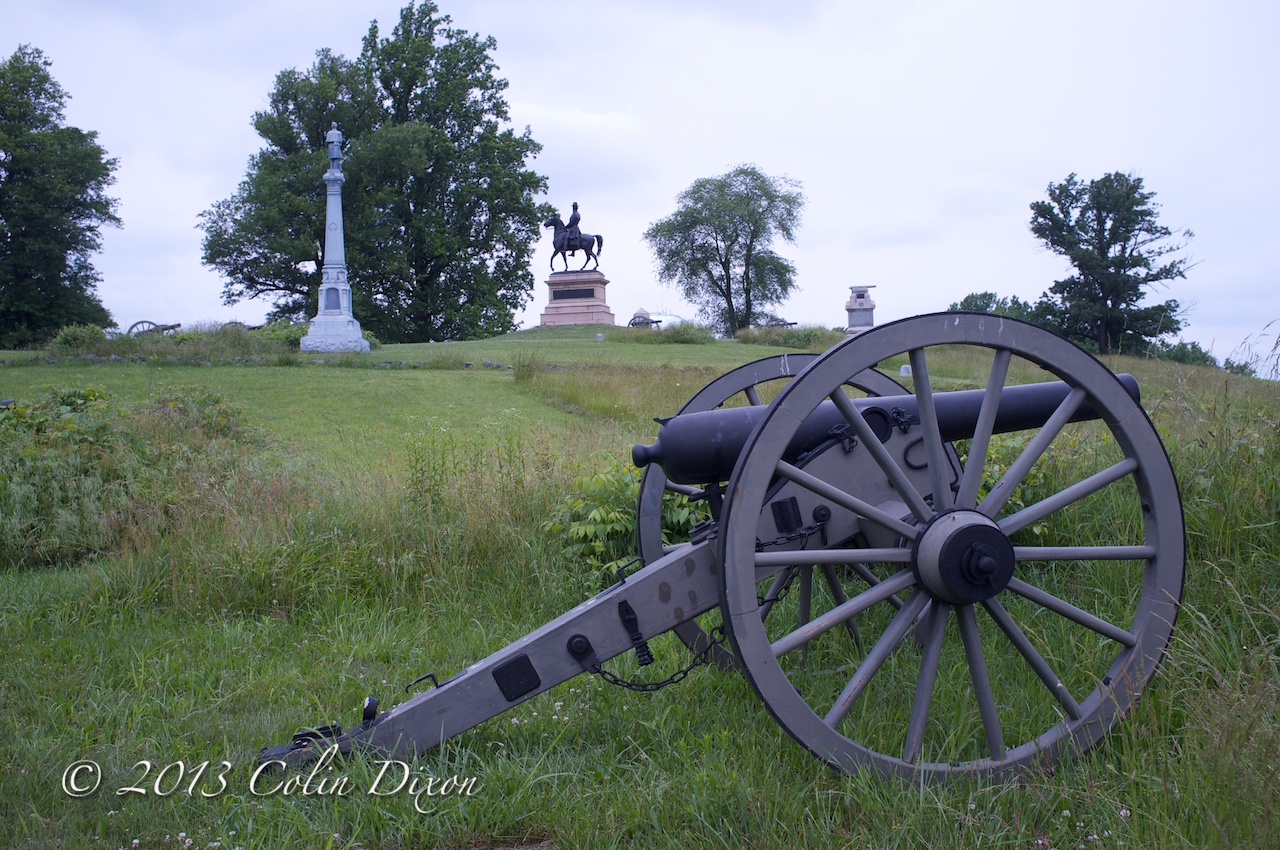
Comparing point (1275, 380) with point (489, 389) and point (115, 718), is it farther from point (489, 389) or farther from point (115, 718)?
point (489, 389)

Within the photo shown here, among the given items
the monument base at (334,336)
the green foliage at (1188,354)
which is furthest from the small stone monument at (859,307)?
the green foliage at (1188,354)

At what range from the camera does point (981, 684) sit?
8.54 feet

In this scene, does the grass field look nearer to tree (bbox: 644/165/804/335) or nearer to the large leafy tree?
the large leafy tree

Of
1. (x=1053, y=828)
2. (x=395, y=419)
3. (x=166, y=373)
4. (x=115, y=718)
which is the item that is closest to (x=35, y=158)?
(x=166, y=373)

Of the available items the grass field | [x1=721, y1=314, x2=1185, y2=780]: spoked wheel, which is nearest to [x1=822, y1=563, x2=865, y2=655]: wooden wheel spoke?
[x1=721, y1=314, x2=1185, y2=780]: spoked wheel

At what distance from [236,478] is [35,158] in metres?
38.5

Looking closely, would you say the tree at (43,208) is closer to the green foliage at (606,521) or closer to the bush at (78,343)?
the bush at (78,343)

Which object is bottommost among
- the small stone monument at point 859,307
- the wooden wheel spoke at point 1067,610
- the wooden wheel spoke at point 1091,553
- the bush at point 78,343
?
the wooden wheel spoke at point 1067,610

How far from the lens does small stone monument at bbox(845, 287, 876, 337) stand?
3425 centimetres

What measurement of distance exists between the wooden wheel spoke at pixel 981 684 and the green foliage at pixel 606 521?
2130mm

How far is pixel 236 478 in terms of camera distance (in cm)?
585

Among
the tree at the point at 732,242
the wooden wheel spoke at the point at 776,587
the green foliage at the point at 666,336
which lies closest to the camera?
the wooden wheel spoke at the point at 776,587

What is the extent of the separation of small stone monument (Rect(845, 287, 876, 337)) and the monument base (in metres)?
17.9

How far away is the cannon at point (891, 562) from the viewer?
8.13ft
